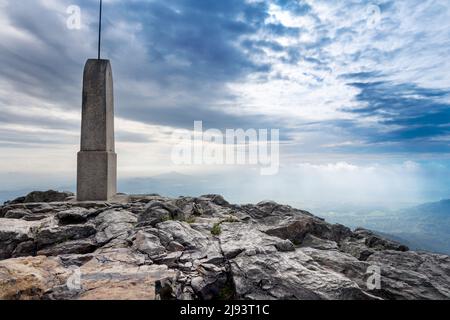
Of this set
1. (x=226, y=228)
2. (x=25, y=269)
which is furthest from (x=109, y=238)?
(x=226, y=228)

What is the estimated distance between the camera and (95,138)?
1438cm

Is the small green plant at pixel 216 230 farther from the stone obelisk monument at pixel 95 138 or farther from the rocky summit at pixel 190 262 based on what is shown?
the stone obelisk monument at pixel 95 138

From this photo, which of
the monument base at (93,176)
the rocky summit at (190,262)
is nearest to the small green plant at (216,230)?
the rocky summit at (190,262)

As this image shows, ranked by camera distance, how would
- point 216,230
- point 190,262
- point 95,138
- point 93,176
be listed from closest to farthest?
point 190,262, point 216,230, point 93,176, point 95,138

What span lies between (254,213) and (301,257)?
21.5 ft

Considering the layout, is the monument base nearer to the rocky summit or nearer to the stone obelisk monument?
the stone obelisk monument

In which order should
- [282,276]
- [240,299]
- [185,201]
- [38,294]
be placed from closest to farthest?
[38,294]
[240,299]
[282,276]
[185,201]

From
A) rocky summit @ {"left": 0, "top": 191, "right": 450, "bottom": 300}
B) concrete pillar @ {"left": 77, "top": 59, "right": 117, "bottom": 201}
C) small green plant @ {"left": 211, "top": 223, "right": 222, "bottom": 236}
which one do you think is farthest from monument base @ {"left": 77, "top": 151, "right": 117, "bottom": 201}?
small green plant @ {"left": 211, "top": 223, "right": 222, "bottom": 236}

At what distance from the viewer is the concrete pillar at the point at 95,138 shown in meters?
14.1

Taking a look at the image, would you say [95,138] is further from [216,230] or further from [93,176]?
[216,230]

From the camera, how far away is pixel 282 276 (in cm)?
607

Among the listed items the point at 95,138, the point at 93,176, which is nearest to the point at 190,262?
the point at 93,176

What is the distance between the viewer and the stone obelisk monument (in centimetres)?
1412
